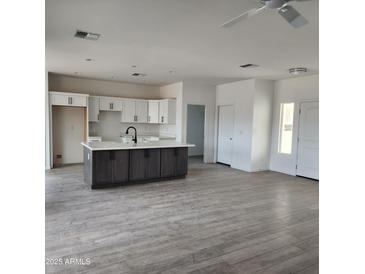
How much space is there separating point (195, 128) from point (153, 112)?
78.9 inches

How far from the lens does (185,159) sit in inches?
246

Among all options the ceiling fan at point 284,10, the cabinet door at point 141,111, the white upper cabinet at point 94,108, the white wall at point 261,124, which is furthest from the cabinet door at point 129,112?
the ceiling fan at point 284,10

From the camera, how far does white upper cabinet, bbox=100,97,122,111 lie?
26.4 feet

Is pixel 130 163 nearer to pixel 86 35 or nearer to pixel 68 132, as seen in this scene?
pixel 86 35

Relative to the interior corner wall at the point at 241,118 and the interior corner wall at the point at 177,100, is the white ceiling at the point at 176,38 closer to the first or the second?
the interior corner wall at the point at 241,118

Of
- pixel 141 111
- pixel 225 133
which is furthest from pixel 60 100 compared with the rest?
pixel 225 133

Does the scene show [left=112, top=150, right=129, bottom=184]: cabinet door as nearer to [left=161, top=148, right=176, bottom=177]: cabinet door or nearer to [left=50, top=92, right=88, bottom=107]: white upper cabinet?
[left=161, top=148, right=176, bottom=177]: cabinet door

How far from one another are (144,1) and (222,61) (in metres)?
2.87

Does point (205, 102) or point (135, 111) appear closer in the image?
point (205, 102)

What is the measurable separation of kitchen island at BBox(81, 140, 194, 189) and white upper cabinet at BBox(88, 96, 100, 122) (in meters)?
2.44

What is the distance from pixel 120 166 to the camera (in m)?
5.32

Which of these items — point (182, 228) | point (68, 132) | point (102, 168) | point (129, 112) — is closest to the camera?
point (182, 228)
